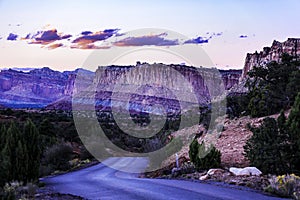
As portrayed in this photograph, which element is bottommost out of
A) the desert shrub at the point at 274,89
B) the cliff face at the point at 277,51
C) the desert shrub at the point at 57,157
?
the desert shrub at the point at 57,157

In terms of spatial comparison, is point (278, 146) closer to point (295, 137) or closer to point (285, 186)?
point (295, 137)

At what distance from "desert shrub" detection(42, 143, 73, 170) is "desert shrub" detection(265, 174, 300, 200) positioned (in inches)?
1088

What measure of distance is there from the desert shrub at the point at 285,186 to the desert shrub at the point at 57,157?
90.7 ft

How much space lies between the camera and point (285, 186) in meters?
13.2

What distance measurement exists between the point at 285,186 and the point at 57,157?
1157 inches

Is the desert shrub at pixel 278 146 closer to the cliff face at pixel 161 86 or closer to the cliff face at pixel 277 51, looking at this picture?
the cliff face at pixel 161 86

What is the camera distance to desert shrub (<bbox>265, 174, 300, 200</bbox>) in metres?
12.9

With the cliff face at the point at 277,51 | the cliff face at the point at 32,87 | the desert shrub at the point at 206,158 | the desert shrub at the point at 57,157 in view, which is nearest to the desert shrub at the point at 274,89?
the desert shrub at the point at 206,158

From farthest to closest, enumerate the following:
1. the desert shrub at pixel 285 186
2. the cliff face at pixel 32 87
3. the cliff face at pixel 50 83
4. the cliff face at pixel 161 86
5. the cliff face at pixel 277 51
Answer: the cliff face at pixel 32 87
the cliff face at pixel 50 83
the cliff face at pixel 277 51
the cliff face at pixel 161 86
the desert shrub at pixel 285 186

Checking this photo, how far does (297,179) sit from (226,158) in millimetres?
8773

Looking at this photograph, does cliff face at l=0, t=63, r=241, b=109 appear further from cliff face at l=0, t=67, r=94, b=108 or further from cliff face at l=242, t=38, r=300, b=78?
cliff face at l=242, t=38, r=300, b=78

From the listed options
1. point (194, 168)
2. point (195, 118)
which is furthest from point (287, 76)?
point (194, 168)

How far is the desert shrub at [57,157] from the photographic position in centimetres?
3853

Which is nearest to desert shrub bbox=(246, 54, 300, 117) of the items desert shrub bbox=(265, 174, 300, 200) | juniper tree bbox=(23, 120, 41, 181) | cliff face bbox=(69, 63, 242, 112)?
cliff face bbox=(69, 63, 242, 112)
